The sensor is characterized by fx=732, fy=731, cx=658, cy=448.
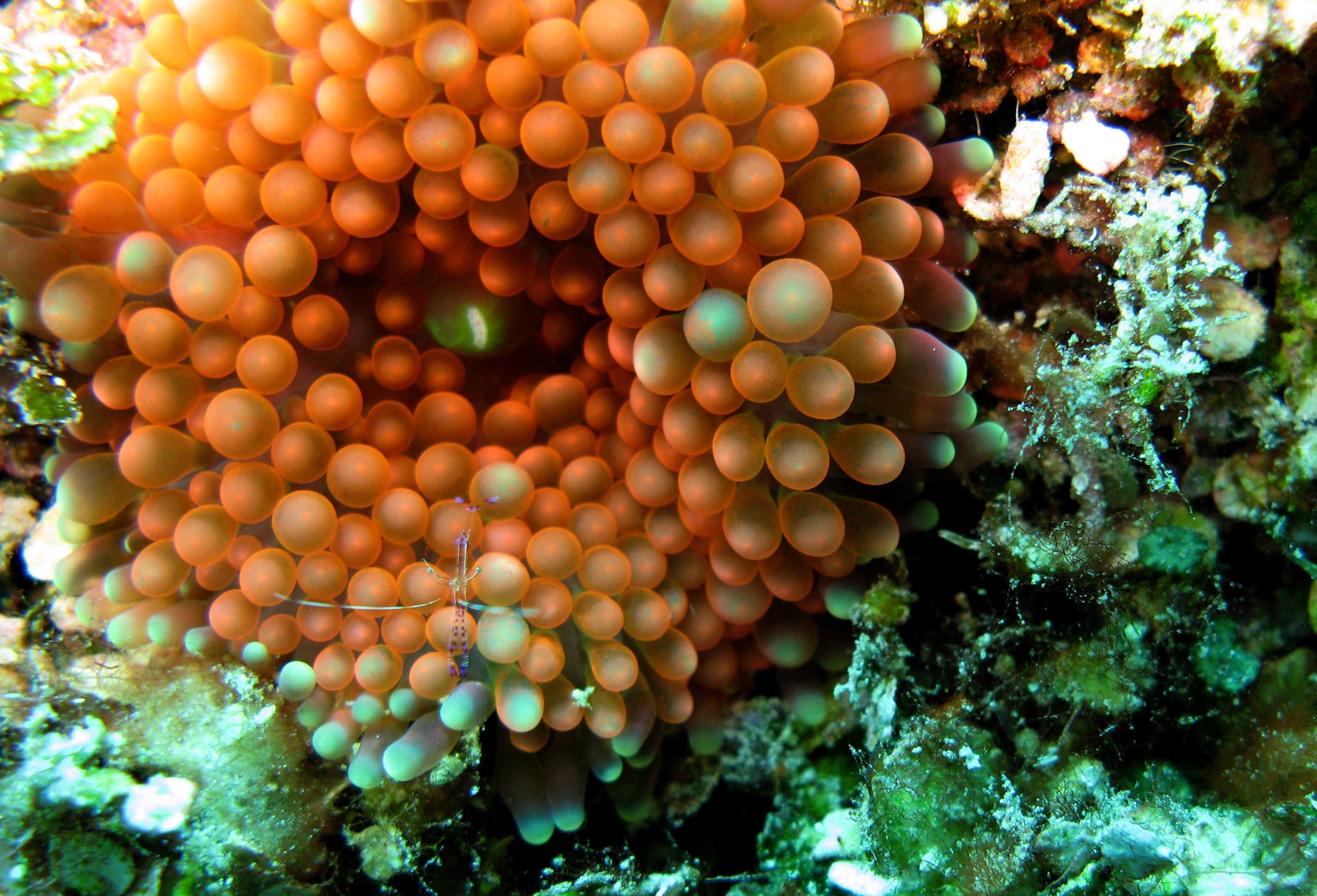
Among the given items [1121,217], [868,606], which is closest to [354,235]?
[868,606]

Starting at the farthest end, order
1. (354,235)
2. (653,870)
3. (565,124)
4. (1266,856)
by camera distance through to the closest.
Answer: (653,870) < (354,235) < (565,124) < (1266,856)

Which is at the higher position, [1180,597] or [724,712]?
[1180,597]

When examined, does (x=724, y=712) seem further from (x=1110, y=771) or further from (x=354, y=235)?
(x=354, y=235)

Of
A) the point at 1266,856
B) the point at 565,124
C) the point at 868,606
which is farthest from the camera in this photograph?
the point at 868,606

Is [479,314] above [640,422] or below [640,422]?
above

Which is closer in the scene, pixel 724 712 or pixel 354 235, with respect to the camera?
pixel 354 235

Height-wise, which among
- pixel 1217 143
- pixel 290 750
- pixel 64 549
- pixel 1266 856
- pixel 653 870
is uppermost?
pixel 1217 143

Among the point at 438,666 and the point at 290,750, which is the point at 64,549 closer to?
the point at 290,750
